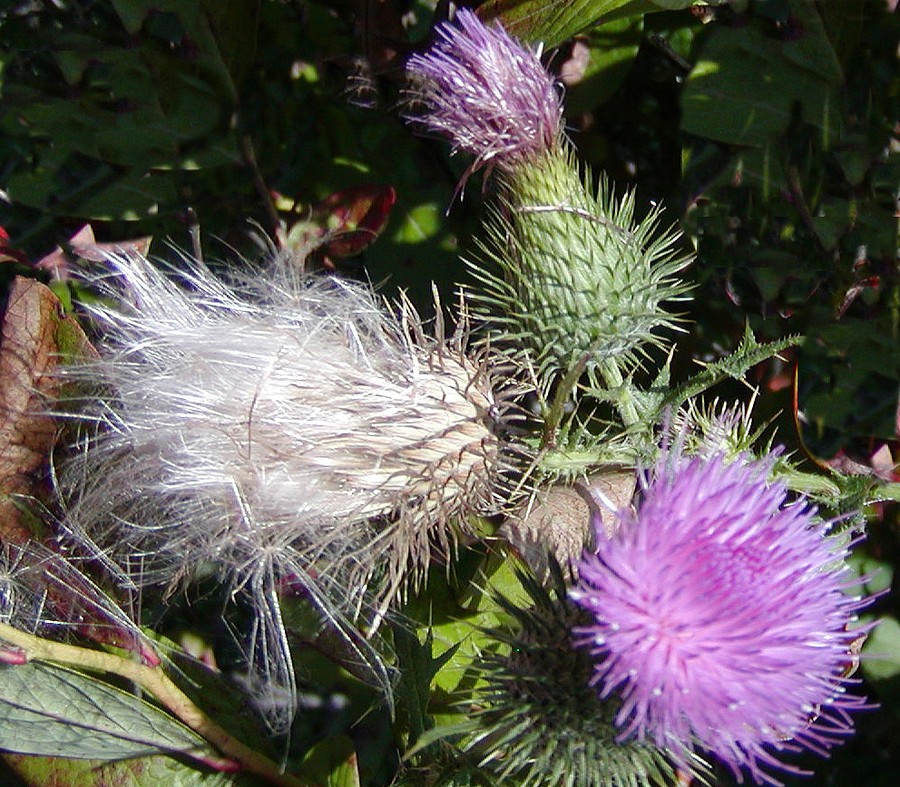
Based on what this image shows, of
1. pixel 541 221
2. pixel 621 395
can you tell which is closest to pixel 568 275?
pixel 541 221

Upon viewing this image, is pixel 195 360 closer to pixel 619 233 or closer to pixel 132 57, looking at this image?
pixel 619 233

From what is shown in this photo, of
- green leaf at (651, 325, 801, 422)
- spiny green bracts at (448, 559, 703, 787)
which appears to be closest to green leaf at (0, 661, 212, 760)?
spiny green bracts at (448, 559, 703, 787)

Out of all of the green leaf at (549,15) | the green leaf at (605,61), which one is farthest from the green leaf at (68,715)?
the green leaf at (605,61)

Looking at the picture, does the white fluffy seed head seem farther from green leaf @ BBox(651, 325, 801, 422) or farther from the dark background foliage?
the dark background foliage

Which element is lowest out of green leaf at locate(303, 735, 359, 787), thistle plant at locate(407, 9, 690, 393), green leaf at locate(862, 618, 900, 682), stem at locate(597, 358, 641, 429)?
green leaf at locate(862, 618, 900, 682)

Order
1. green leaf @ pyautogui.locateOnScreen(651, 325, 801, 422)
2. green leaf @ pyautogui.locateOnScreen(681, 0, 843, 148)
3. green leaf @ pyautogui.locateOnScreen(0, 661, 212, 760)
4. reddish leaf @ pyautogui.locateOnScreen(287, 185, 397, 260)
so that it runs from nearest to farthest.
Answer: green leaf @ pyautogui.locateOnScreen(651, 325, 801, 422), green leaf @ pyautogui.locateOnScreen(0, 661, 212, 760), green leaf @ pyautogui.locateOnScreen(681, 0, 843, 148), reddish leaf @ pyautogui.locateOnScreen(287, 185, 397, 260)

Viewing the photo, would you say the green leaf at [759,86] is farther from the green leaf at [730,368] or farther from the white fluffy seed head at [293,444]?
the white fluffy seed head at [293,444]
